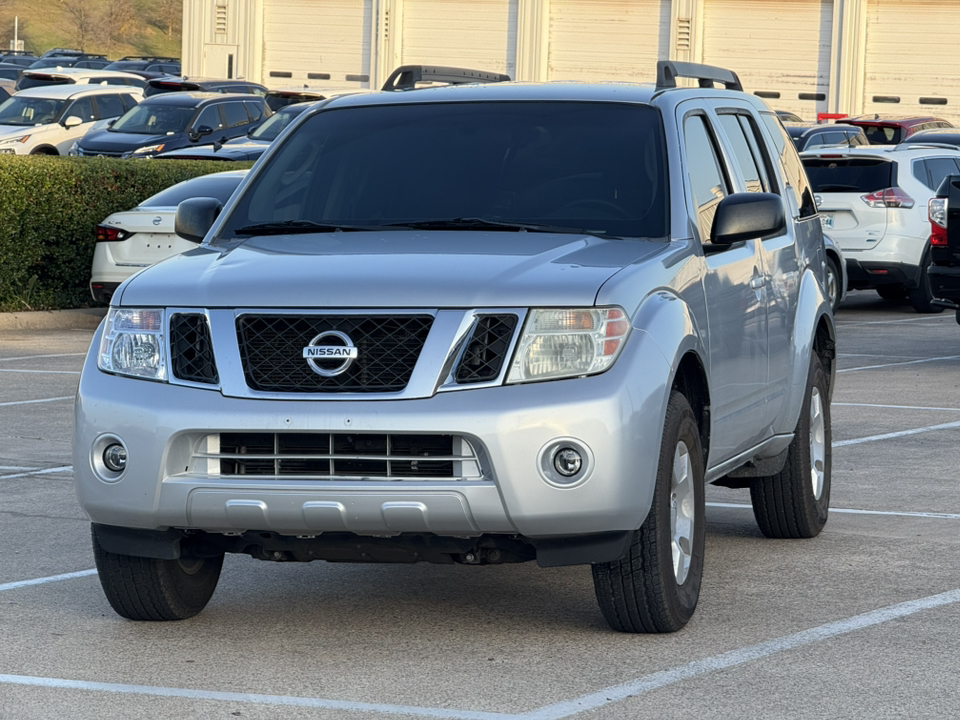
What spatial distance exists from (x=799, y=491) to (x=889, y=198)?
512 inches

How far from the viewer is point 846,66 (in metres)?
46.5

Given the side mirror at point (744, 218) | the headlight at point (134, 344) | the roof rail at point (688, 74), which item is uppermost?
the roof rail at point (688, 74)

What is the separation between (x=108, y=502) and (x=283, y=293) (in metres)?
0.87

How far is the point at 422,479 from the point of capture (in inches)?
211

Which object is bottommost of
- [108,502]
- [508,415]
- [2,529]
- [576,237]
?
[2,529]

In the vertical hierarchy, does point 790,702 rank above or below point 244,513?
below

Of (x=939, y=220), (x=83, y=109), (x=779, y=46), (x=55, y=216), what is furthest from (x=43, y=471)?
(x=779, y=46)

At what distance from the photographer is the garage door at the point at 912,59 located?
46125 millimetres

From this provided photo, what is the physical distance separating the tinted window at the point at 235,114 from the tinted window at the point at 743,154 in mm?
23448

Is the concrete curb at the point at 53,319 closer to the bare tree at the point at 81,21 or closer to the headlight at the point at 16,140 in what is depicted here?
the headlight at the point at 16,140

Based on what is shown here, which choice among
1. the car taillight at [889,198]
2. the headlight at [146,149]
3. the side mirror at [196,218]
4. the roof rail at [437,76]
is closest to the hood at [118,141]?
the headlight at [146,149]

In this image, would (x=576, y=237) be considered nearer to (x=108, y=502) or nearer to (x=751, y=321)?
(x=751, y=321)

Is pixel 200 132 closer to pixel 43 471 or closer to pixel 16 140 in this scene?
pixel 16 140

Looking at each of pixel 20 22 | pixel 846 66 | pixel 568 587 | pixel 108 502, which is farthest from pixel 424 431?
pixel 20 22
